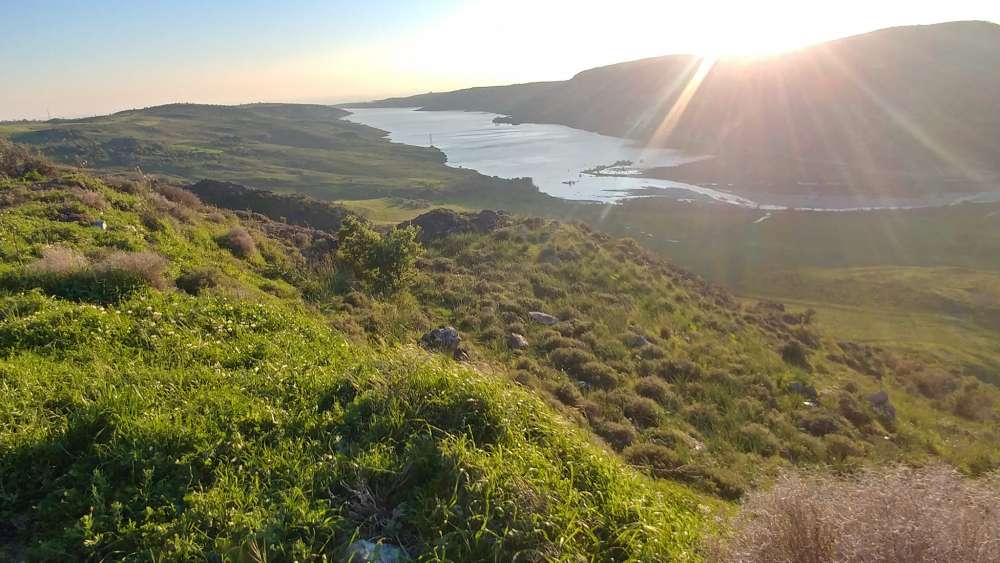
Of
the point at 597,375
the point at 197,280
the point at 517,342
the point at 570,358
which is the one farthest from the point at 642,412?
the point at 197,280

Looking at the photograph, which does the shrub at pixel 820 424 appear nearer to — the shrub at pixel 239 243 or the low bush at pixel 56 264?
the shrub at pixel 239 243

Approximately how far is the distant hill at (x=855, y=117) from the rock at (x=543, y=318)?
296ft

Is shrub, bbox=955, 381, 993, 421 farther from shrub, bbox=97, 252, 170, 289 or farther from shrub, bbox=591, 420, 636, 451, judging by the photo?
shrub, bbox=97, 252, 170, 289

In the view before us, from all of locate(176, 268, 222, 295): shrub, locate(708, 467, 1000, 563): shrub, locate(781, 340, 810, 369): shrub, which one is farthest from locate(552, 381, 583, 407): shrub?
locate(781, 340, 810, 369): shrub

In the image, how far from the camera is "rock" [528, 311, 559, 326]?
15.6 m

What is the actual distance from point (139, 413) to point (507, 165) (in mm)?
123276

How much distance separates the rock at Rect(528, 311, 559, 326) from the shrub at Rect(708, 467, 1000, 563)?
10903mm

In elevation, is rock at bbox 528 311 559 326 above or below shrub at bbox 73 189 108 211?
below

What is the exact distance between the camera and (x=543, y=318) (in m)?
15.8

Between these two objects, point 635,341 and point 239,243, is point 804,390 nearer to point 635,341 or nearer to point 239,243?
point 635,341

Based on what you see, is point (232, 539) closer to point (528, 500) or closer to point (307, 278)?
point (528, 500)

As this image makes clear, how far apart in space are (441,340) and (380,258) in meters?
5.41

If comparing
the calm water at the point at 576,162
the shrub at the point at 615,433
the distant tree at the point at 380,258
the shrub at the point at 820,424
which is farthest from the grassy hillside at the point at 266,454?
the calm water at the point at 576,162

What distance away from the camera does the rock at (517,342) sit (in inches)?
520
